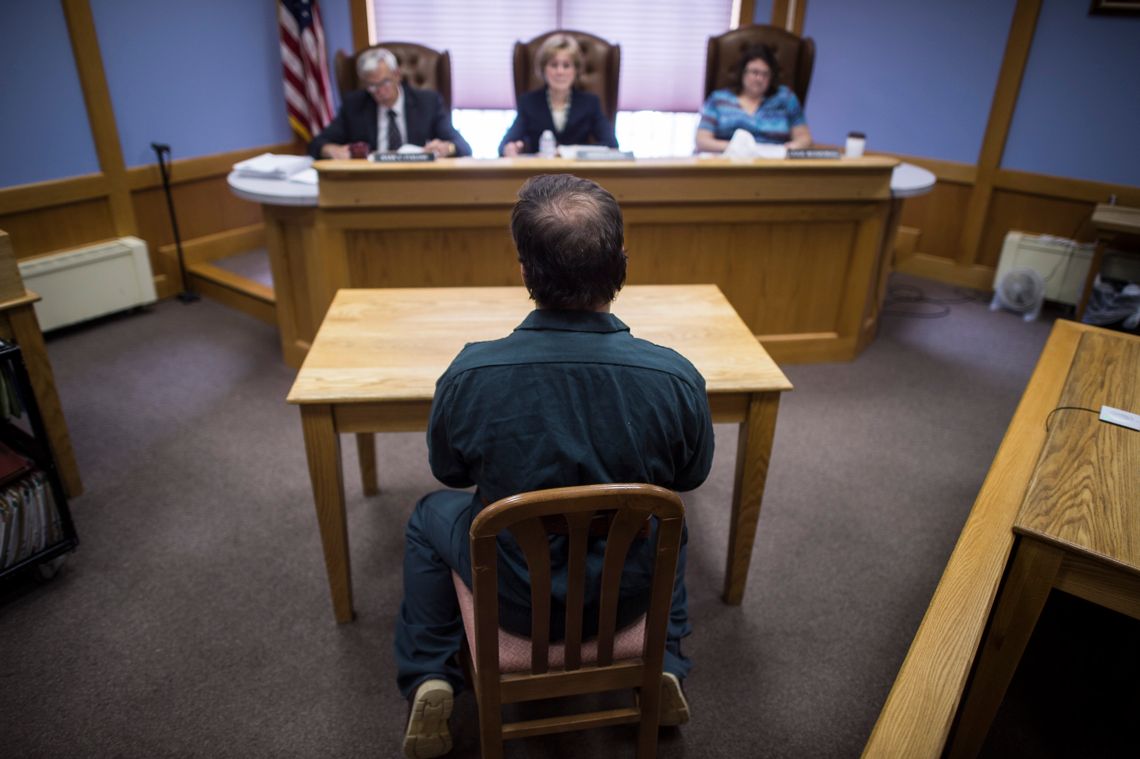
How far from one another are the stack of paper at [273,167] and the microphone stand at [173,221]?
1.06 metres

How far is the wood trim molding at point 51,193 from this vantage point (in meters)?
3.27

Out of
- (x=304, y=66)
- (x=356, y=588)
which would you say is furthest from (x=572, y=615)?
(x=304, y=66)

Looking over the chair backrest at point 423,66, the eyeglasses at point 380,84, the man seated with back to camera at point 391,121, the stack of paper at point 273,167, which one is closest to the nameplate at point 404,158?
the stack of paper at point 273,167

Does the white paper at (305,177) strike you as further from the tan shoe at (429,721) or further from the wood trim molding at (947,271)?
the wood trim molding at (947,271)

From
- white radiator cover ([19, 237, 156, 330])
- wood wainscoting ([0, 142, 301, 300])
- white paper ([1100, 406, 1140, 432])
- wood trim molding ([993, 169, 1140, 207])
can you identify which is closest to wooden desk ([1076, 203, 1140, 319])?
wood trim molding ([993, 169, 1140, 207])

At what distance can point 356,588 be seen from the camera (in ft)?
6.57

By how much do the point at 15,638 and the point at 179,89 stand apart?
118 inches

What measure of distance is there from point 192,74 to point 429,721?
12.2 feet

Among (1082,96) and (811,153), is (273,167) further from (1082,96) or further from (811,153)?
(1082,96)

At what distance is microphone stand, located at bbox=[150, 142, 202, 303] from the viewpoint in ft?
12.3

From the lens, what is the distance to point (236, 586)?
200cm

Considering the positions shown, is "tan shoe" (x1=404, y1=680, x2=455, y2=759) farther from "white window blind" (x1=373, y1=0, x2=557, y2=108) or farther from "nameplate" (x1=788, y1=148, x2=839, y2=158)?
"white window blind" (x1=373, y1=0, x2=557, y2=108)

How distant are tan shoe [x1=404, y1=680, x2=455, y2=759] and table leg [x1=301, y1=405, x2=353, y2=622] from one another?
44 cm

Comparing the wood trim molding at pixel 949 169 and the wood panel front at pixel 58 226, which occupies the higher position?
the wood trim molding at pixel 949 169
